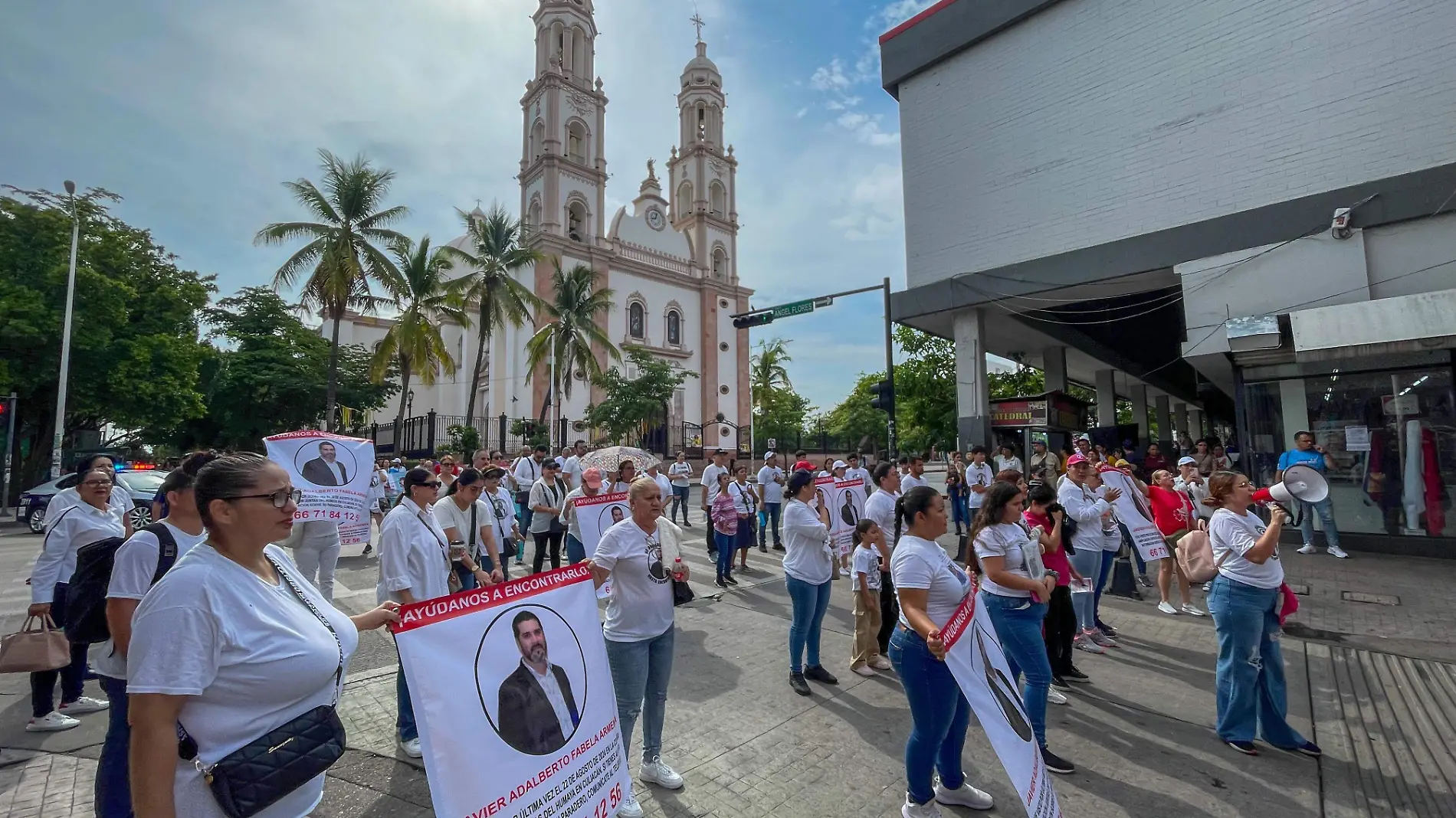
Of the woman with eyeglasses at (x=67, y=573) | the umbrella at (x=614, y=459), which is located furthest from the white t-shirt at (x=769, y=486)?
the woman with eyeglasses at (x=67, y=573)

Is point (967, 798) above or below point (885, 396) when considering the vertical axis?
below

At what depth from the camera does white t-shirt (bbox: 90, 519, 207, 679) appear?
297cm

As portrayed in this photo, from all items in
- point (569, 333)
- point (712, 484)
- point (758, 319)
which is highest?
point (569, 333)

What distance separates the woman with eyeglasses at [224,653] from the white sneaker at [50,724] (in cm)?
425

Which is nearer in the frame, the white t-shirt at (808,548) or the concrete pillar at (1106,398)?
the white t-shirt at (808,548)

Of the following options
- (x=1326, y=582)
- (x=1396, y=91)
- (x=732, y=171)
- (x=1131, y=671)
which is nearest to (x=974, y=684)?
(x=1131, y=671)

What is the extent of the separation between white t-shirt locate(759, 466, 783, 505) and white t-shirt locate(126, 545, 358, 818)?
10.4 m

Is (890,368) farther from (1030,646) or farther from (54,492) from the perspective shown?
(54,492)

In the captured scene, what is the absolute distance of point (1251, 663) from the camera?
414 centimetres

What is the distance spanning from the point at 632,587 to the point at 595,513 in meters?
3.71

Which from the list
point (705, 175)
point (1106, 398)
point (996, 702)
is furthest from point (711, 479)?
point (705, 175)

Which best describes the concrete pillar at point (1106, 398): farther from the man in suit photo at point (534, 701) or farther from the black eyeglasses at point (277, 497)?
the black eyeglasses at point (277, 497)

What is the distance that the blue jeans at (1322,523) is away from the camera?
412 inches

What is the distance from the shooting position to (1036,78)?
15.4 m
